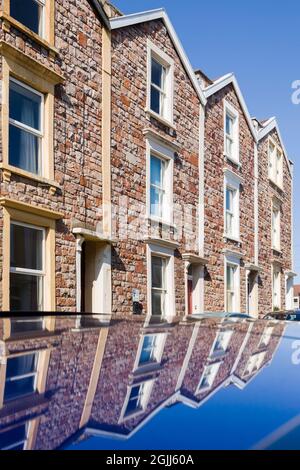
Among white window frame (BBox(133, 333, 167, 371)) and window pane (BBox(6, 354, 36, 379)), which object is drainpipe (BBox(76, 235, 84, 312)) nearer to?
white window frame (BBox(133, 333, 167, 371))

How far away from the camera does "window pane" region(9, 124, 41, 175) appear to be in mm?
9484

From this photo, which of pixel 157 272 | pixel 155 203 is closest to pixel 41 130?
pixel 155 203

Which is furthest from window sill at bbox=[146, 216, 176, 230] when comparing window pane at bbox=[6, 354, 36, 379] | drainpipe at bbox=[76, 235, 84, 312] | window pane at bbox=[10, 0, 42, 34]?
window pane at bbox=[6, 354, 36, 379]

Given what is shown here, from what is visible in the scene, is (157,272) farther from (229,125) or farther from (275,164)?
(275,164)

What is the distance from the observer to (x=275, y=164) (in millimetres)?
23750

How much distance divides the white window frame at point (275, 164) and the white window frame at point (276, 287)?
3.97 m

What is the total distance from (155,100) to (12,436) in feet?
46.3

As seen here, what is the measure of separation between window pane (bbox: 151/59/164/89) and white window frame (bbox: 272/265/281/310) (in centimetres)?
1118

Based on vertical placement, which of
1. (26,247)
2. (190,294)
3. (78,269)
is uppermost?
(26,247)

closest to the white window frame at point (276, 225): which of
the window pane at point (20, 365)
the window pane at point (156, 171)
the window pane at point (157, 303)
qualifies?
the window pane at point (156, 171)

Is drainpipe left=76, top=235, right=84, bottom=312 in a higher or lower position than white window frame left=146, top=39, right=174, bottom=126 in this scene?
lower

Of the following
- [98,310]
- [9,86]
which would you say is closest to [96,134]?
[9,86]
